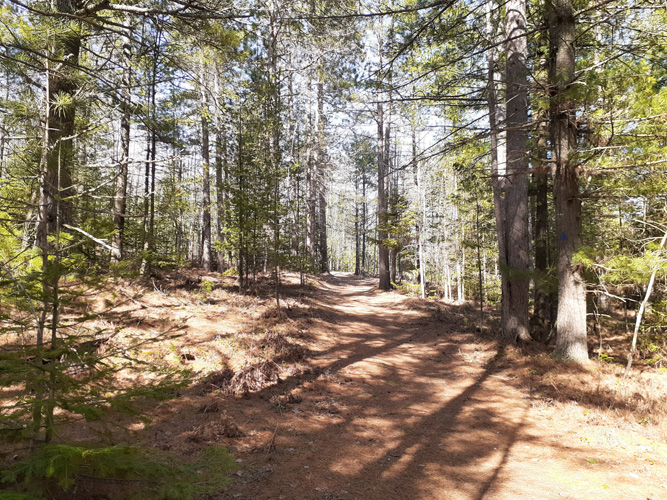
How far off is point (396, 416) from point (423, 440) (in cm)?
88

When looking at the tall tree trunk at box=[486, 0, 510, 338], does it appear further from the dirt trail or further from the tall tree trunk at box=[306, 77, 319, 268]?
the tall tree trunk at box=[306, 77, 319, 268]

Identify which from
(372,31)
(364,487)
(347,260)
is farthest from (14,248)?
(347,260)

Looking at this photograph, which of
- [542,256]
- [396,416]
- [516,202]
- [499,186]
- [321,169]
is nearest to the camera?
[396,416]

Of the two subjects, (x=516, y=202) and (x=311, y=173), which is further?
(x=311, y=173)

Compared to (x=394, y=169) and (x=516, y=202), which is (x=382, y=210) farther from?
(x=516, y=202)

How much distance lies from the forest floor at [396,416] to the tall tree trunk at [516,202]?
1040 mm

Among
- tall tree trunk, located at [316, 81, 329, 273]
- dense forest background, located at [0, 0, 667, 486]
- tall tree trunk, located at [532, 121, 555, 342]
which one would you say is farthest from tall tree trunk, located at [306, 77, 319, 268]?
tall tree trunk, located at [532, 121, 555, 342]

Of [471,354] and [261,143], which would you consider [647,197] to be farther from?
[261,143]

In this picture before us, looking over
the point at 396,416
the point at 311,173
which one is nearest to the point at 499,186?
the point at 396,416

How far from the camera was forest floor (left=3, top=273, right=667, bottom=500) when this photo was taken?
12.9 ft

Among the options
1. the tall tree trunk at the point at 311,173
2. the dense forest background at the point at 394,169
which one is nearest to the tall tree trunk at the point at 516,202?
the dense forest background at the point at 394,169

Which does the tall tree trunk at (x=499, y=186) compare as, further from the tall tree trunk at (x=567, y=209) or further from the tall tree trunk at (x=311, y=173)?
the tall tree trunk at (x=311, y=173)

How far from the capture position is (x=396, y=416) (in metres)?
5.91

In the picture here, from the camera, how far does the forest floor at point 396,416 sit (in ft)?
12.9
